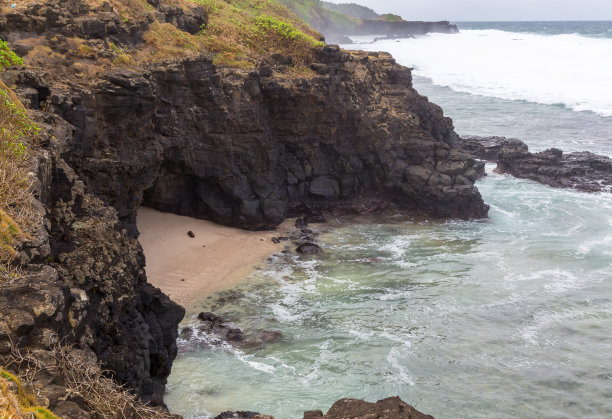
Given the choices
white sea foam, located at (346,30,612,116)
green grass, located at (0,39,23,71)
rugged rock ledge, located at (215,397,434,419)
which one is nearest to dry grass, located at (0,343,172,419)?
rugged rock ledge, located at (215,397,434,419)

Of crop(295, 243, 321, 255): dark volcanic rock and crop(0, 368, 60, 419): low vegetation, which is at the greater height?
crop(0, 368, 60, 419): low vegetation

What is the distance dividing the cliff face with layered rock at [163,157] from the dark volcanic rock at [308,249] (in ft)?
9.56

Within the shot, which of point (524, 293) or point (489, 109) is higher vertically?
point (489, 109)

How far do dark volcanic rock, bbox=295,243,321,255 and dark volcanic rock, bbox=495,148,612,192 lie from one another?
57.1 ft

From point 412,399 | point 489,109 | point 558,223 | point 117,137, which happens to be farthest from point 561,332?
point 489,109

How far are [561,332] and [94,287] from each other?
13.8 meters

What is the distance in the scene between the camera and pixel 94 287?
10.6 m

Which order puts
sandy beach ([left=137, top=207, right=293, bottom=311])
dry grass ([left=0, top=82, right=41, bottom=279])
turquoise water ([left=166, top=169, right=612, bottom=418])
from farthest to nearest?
sandy beach ([left=137, top=207, right=293, bottom=311]) → turquoise water ([left=166, top=169, right=612, bottom=418]) → dry grass ([left=0, top=82, right=41, bottom=279])

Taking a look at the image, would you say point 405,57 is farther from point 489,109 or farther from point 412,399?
point 412,399

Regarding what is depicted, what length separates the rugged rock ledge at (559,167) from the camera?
34.5 metres


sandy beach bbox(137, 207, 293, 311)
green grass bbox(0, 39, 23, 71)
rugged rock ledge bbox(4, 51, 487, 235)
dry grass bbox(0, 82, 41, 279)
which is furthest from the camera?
sandy beach bbox(137, 207, 293, 311)

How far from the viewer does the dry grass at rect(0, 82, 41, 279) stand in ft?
28.2

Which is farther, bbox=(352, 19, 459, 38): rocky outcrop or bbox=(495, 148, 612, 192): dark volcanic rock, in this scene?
bbox=(352, 19, 459, 38): rocky outcrop

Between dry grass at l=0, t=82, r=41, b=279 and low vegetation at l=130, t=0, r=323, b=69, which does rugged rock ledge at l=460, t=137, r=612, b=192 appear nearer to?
low vegetation at l=130, t=0, r=323, b=69
